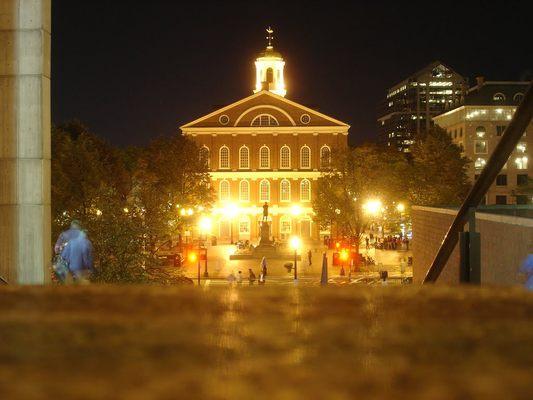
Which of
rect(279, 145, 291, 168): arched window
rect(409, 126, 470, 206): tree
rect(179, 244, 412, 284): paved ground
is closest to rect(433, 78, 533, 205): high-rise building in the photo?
rect(279, 145, 291, 168): arched window

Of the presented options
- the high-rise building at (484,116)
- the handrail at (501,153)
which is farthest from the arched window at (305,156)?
the handrail at (501,153)

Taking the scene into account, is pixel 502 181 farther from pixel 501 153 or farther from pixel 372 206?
pixel 501 153

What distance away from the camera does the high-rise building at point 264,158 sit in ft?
267

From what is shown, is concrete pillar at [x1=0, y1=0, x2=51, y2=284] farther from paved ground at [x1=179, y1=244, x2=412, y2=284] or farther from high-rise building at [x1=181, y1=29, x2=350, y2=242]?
high-rise building at [x1=181, y1=29, x2=350, y2=242]

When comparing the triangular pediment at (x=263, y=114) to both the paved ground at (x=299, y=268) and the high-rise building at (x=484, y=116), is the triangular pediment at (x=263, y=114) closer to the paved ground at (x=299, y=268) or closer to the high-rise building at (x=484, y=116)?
the high-rise building at (x=484, y=116)

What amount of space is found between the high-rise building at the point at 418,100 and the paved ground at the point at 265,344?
148 meters

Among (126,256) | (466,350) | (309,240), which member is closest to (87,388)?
(466,350)

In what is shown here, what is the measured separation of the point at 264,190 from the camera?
82500mm

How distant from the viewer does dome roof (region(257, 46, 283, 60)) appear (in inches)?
3666

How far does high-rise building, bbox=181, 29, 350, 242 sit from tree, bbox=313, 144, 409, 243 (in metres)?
30.6

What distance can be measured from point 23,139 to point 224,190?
73134 mm

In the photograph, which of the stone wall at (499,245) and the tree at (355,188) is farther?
the tree at (355,188)

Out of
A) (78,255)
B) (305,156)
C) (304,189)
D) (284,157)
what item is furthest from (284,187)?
(78,255)

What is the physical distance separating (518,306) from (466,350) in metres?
0.27
